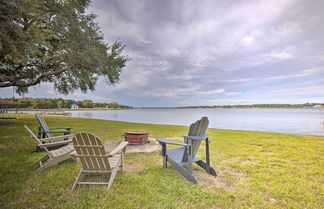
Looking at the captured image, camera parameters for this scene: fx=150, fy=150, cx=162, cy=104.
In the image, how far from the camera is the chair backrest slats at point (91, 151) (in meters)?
2.61

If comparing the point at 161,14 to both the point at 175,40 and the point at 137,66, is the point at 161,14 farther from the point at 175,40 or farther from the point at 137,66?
the point at 137,66

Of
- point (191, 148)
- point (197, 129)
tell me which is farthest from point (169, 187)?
point (197, 129)

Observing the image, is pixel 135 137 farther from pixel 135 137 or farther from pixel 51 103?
pixel 51 103

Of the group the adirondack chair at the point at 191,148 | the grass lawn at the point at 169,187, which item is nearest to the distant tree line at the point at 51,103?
the grass lawn at the point at 169,187

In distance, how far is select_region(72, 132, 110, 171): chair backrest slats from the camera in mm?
2611

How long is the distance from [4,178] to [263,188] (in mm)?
5197

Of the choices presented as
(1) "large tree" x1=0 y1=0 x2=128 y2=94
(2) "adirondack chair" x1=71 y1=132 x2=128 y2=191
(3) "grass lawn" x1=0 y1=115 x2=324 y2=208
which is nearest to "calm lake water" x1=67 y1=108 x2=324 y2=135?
(3) "grass lawn" x1=0 y1=115 x2=324 y2=208

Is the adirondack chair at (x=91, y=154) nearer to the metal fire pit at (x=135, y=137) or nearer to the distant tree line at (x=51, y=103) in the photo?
the metal fire pit at (x=135, y=137)

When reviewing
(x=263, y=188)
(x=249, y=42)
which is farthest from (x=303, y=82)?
(x=263, y=188)

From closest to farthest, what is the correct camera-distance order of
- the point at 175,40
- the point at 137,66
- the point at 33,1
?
the point at 33,1 → the point at 175,40 → the point at 137,66

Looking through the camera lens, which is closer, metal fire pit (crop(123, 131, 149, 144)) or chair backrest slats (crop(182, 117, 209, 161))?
chair backrest slats (crop(182, 117, 209, 161))

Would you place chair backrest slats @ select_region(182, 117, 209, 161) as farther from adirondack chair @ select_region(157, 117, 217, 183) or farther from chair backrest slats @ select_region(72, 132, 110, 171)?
chair backrest slats @ select_region(72, 132, 110, 171)

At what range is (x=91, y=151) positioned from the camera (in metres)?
2.68

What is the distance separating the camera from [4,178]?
311 centimetres
